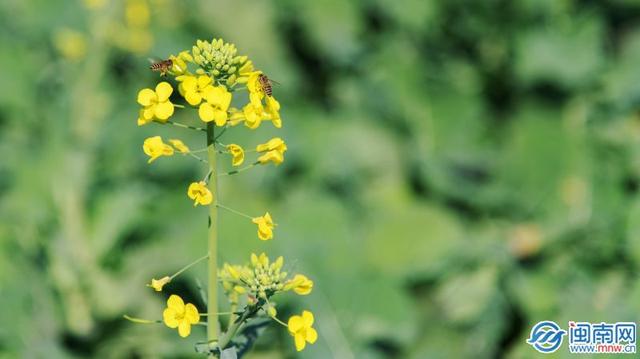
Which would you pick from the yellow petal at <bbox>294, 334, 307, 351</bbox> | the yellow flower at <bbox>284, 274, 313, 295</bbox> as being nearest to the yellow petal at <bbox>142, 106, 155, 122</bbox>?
the yellow flower at <bbox>284, 274, 313, 295</bbox>

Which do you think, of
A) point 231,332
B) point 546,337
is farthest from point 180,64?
point 546,337

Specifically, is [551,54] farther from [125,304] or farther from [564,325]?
[125,304]

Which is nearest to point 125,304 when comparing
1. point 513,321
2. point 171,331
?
point 171,331

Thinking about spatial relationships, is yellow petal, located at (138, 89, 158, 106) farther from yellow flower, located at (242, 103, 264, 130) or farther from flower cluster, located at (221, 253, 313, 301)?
flower cluster, located at (221, 253, 313, 301)

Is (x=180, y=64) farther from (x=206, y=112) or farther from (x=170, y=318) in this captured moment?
(x=170, y=318)

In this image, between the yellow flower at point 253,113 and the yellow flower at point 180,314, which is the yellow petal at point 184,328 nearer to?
the yellow flower at point 180,314

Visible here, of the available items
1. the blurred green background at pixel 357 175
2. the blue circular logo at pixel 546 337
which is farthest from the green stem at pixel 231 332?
the blue circular logo at pixel 546 337

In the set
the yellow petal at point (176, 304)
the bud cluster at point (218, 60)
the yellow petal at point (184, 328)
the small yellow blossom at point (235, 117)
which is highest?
the bud cluster at point (218, 60)
